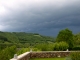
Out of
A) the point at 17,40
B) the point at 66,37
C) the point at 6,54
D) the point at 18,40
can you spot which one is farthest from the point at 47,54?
the point at 18,40

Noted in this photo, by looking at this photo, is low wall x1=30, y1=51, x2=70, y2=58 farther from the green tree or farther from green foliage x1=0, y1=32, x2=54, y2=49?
green foliage x1=0, y1=32, x2=54, y2=49

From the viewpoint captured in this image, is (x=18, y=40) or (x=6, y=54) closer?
(x=6, y=54)

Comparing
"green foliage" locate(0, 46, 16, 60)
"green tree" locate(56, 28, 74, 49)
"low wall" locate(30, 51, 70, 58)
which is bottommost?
"green foliage" locate(0, 46, 16, 60)

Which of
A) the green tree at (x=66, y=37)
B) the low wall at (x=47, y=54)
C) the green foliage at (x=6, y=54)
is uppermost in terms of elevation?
the green tree at (x=66, y=37)

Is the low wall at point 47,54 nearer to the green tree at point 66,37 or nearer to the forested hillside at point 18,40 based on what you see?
the green tree at point 66,37

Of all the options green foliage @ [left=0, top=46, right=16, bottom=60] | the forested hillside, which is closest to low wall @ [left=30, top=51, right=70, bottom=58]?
green foliage @ [left=0, top=46, right=16, bottom=60]

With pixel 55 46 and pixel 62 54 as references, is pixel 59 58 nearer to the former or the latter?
pixel 62 54

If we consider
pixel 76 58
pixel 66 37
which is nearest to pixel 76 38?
pixel 66 37

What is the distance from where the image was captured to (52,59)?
65.4ft

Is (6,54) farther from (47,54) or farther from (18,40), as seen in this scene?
(18,40)

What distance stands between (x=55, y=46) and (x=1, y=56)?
15.2 meters

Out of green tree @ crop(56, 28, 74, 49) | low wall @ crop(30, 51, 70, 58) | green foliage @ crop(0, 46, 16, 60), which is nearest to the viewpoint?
green foliage @ crop(0, 46, 16, 60)

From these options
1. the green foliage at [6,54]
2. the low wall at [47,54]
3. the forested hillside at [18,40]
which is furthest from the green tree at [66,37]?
the forested hillside at [18,40]

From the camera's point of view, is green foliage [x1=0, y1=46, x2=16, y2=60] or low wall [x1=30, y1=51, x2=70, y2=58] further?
low wall [x1=30, y1=51, x2=70, y2=58]
